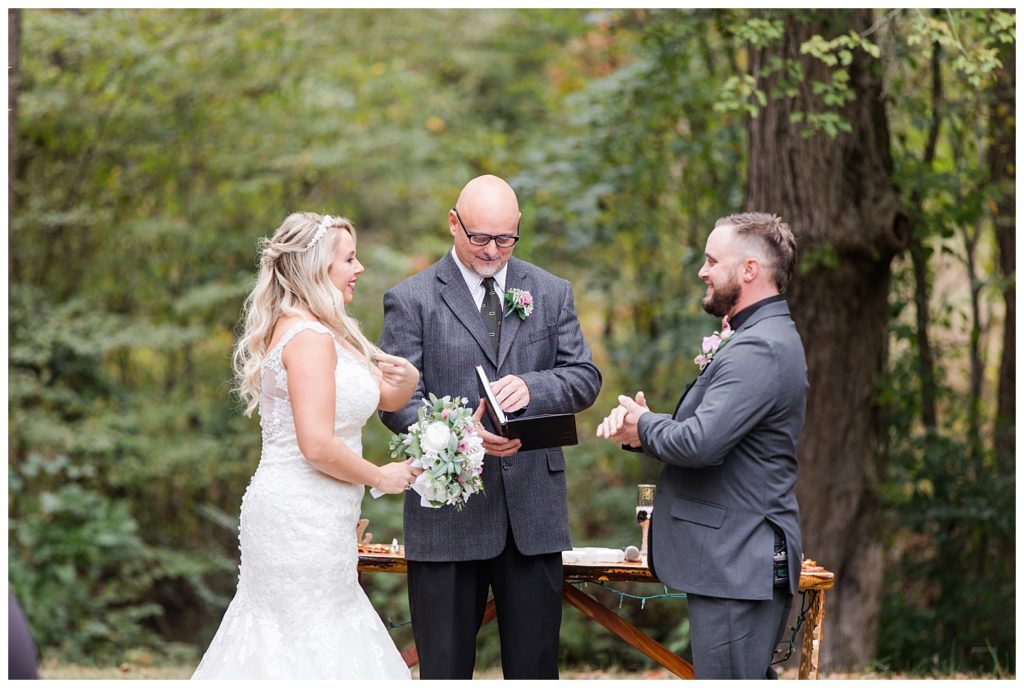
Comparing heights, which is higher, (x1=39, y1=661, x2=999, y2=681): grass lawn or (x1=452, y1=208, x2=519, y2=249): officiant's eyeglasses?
(x1=452, y1=208, x2=519, y2=249): officiant's eyeglasses

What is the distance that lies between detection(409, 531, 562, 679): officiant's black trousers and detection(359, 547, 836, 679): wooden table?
274 millimetres

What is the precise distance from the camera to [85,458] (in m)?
10.6

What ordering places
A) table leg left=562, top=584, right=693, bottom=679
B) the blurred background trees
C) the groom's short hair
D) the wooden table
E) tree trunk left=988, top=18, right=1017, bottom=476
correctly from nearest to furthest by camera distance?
1. the groom's short hair
2. the wooden table
3. table leg left=562, top=584, right=693, bottom=679
4. the blurred background trees
5. tree trunk left=988, top=18, right=1017, bottom=476

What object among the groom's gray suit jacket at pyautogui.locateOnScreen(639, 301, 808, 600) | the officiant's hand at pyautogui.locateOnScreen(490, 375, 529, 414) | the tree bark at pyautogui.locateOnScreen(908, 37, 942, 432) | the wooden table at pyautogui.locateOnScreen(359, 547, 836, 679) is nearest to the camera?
the groom's gray suit jacket at pyautogui.locateOnScreen(639, 301, 808, 600)

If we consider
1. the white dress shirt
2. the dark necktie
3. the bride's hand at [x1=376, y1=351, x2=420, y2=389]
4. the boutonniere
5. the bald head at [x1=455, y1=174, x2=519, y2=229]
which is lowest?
the bride's hand at [x1=376, y1=351, x2=420, y2=389]

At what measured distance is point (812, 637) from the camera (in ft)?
14.0

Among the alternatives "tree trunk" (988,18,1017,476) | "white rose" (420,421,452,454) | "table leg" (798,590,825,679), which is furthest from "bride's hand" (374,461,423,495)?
"tree trunk" (988,18,1017,476)

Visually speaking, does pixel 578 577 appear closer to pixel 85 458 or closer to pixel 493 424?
pixel 493 424

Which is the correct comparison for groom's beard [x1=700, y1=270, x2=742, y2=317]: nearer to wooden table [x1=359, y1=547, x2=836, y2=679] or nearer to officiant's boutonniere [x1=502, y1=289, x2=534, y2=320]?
officiant's boutonniere [x1=502, y1=289, x2=534, y2=320]

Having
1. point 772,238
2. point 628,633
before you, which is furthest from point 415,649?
point 772,238

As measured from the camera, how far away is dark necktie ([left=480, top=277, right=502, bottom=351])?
13.2ft

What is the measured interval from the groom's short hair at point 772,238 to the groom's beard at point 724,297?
4.6 inches

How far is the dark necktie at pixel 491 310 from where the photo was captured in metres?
4.02

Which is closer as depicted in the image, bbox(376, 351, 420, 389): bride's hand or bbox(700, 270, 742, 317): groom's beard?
bbox(700, 270, 742, 317): groom's beard
